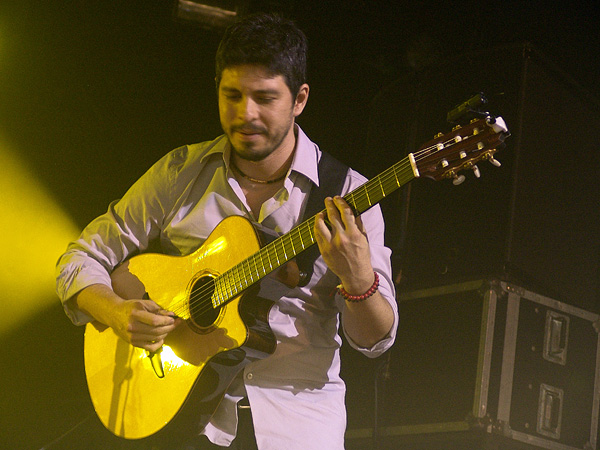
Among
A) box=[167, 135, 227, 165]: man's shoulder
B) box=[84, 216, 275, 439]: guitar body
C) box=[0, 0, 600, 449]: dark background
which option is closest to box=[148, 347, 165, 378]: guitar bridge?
box=[84, 216, 275, 439]: guitar body

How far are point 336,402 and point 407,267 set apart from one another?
4.09 ft

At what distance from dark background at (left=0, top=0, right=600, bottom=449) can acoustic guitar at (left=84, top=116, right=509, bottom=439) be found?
0.82 metres

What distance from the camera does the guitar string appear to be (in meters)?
1.97

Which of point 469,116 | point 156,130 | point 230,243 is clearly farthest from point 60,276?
point 469,116

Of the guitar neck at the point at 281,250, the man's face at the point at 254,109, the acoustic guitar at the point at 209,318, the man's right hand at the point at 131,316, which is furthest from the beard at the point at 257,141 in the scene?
the man's right hand at the point at 131,316

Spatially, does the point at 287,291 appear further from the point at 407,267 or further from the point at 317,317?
the point at 407,267

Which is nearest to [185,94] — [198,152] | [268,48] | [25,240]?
[198,152]

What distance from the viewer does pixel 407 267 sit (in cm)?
337

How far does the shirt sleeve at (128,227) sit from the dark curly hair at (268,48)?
0.48m

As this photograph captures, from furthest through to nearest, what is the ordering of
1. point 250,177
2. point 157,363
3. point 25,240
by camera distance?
point 25,240 → point 250,177 → point 157,363

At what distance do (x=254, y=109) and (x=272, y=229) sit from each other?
441mm

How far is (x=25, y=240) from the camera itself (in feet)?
10.7

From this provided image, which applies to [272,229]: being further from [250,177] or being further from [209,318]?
[209,318]

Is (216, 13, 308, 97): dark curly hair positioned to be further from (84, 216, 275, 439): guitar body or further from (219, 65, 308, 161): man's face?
(84, 216, 275, 439): guitar body
